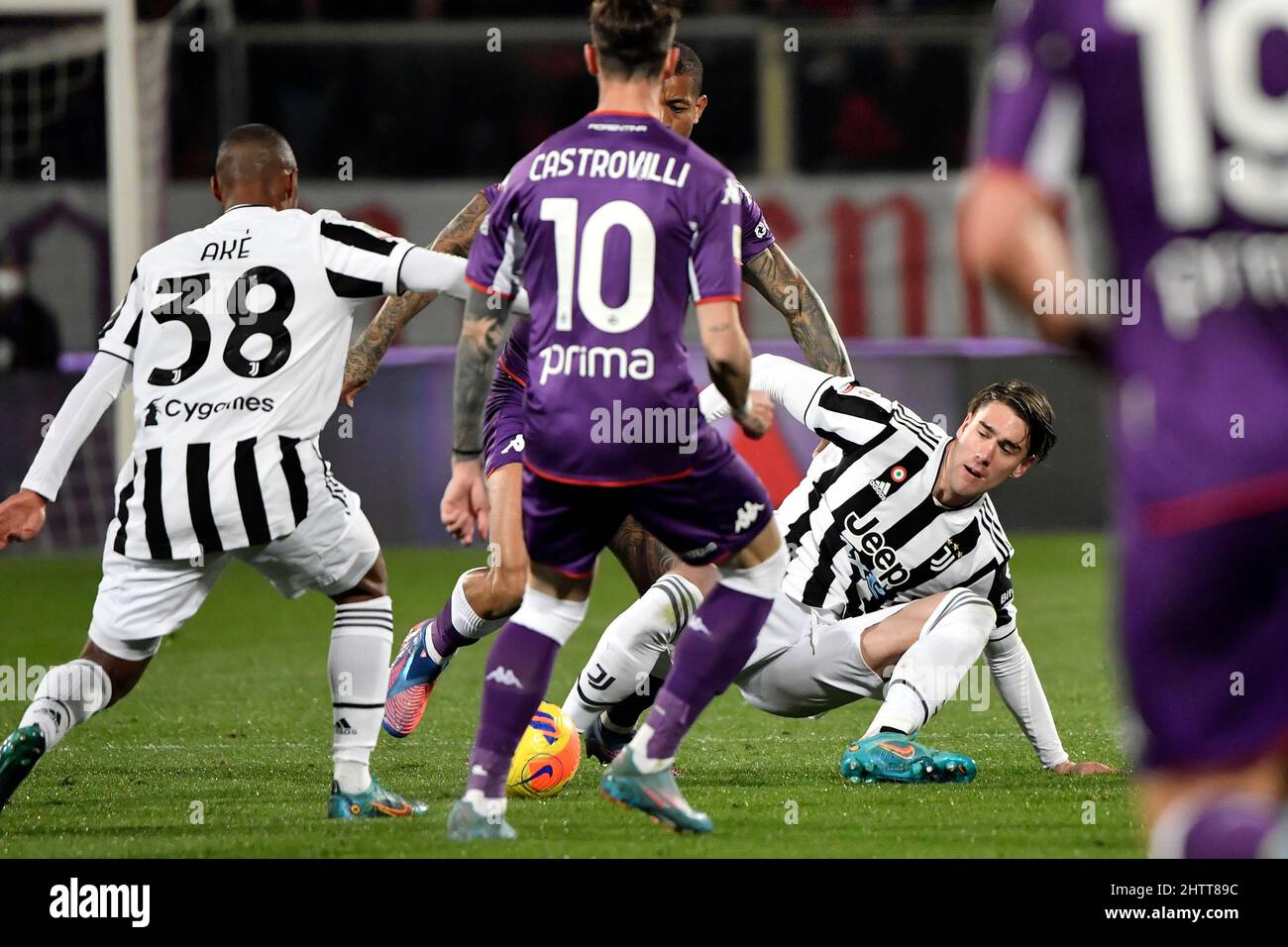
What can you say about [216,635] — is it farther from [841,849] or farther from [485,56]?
[485,56]

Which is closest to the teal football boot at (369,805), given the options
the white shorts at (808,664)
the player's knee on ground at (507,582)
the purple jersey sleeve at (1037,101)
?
the player's knee on ground at (507,582)

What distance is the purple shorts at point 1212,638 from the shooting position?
2006 mm

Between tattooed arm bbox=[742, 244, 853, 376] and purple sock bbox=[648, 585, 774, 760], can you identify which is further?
tattooed arm bbox=[742, 244, 853, 376]

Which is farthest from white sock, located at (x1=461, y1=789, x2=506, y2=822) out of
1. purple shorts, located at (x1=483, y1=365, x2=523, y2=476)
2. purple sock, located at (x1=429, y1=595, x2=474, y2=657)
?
purple sock, located at (x1=429, y1=595, x2=474, y2=657)

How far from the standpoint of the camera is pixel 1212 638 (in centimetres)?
203

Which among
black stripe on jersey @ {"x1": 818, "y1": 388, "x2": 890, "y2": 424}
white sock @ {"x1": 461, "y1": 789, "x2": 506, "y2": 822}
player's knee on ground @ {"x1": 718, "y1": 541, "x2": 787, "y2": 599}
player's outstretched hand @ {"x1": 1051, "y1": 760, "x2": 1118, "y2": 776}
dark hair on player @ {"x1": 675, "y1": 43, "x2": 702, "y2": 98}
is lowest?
player's outstretched hand @ {"x1": 1051, "y1": 760, "x2": 1118, "y2": 776}

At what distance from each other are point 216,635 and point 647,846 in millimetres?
5561

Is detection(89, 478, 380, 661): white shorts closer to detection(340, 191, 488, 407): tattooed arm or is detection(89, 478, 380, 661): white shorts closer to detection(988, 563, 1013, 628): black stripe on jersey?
detection(340, 191, 488, 407): tattooed arm

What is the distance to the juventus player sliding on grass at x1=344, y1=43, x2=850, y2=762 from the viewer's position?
16.3 feet

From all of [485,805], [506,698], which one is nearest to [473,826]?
[485,805]

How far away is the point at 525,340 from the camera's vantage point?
5352mm

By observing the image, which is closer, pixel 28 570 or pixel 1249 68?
pixel 1249 68

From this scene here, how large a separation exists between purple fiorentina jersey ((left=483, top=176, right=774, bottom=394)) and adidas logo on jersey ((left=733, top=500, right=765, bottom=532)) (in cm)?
110
